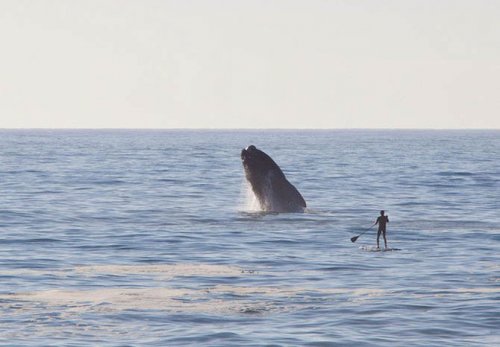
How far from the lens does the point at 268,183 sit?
39750mm

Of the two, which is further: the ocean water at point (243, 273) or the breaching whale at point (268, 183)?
the breaching whale at point (268, 183)

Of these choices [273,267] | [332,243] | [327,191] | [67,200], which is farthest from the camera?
[327,191]

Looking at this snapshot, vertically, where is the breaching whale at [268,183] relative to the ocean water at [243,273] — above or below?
above

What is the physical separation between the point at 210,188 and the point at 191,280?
33.0 m

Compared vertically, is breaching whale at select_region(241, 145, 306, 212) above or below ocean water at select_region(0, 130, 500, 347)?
above

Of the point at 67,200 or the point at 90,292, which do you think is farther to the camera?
the point at 67,200

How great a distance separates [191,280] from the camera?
26031mm

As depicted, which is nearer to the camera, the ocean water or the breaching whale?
the ocean water

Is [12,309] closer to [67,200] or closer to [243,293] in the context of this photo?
[243,293]

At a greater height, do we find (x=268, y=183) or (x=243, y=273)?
(x=268, y=183)

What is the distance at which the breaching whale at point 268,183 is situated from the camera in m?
39.4

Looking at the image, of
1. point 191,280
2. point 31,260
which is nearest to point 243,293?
point 191,280

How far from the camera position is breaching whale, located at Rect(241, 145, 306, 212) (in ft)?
129

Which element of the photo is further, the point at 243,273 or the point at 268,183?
the point at 268,183
